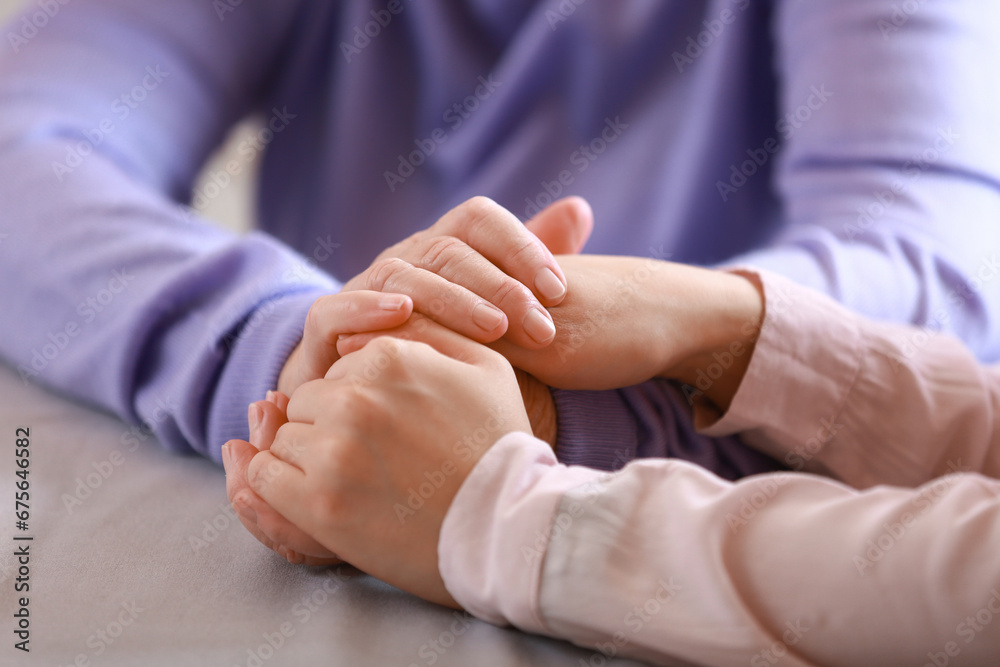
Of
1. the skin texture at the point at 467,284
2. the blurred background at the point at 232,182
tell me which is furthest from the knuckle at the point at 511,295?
the blurred background at the point at 232,182

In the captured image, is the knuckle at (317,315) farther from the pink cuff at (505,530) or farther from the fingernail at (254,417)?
the pink cuff at (505,530)

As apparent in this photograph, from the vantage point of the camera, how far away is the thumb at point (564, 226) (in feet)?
2.02

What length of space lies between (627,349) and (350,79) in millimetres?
710

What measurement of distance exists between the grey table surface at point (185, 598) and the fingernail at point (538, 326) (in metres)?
0.18

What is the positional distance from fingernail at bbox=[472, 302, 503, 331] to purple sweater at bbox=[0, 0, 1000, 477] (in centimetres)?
10

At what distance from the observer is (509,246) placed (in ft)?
1.69

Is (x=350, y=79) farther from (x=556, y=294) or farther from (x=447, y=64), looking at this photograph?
(x=556, y=294)

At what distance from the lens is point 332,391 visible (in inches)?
17.4

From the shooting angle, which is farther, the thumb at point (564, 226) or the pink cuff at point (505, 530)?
the thumb at point (564, 226)

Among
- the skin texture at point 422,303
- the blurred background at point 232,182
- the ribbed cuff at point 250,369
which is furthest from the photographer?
the blurred background at point 232,182

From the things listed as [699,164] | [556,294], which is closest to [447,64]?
[699,164]

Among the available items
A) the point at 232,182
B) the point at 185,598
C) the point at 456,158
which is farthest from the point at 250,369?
the point at 232,182

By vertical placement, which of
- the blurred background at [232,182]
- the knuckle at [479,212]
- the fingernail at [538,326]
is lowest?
the blurred background at [232,182]

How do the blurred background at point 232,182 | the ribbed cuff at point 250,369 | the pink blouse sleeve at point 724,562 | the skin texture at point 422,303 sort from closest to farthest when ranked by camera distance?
the pink blouse sleeve at point 724,562
the skin texture at point 422,303
the ribbed cuff at point 250,369
the blurred background at point 232,182
